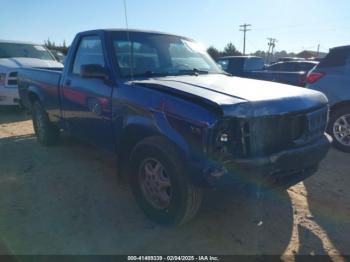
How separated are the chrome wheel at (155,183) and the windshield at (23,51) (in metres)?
8.17

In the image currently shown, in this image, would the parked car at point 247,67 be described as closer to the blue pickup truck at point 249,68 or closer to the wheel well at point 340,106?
the blue pickup truck at point 249,68

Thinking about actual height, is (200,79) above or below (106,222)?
above

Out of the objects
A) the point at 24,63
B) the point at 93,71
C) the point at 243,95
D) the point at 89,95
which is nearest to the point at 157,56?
the point at 93,71

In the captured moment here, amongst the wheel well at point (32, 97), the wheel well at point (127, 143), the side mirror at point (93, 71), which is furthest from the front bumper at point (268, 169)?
the wheel well at point (32, 97)

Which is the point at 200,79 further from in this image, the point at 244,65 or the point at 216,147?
the point at 244,65

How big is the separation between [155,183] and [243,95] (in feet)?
3.89

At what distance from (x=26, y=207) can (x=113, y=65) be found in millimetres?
1856

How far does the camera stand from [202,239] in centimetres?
311

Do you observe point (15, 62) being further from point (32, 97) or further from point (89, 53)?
point (89, 53)

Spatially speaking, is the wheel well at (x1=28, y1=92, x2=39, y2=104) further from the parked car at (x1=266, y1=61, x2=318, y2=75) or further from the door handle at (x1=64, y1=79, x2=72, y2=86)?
the parked car at (x1=266, y1=61, x2=318, y2=75)

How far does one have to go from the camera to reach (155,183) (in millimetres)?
3240

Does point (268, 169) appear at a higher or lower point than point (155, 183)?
higher

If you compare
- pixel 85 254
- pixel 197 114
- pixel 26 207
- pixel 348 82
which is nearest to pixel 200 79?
pixel 197 114

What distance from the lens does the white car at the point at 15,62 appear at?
866 cm
